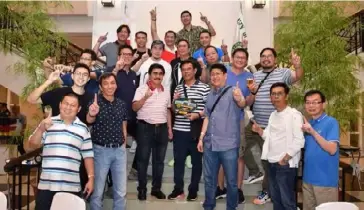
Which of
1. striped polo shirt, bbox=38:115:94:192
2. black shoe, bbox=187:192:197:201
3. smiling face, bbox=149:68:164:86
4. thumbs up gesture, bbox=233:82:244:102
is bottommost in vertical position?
black shoe, bbox=187:192:197:201

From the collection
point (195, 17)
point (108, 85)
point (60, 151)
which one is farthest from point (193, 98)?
point (195, 17)

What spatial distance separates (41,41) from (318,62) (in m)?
4.01

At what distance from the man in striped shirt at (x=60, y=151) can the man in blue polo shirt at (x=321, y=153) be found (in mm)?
2009

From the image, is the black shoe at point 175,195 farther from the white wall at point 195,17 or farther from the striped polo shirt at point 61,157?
the white wall at point 195,17

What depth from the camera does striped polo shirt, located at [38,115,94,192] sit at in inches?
141

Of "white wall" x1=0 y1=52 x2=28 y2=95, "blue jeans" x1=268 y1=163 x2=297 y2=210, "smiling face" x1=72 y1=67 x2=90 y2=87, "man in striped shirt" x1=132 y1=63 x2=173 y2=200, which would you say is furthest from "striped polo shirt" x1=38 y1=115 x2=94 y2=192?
"white wall" x1=0 y1=52 x2=28 y2=95

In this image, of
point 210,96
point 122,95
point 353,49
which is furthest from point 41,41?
point 353,49

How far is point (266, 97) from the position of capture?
4.71 meters

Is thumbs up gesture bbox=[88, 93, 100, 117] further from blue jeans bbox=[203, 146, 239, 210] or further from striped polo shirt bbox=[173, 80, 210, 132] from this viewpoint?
blue jeans bbox=[203, 146, 239, 210]

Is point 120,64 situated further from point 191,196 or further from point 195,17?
point 195,17

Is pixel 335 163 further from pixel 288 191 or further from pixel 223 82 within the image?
pixel 223 82

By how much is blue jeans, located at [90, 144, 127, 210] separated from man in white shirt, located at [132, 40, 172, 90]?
1.26 meters

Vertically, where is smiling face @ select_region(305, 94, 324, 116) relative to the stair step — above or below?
above

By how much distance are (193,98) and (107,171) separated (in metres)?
1.24
